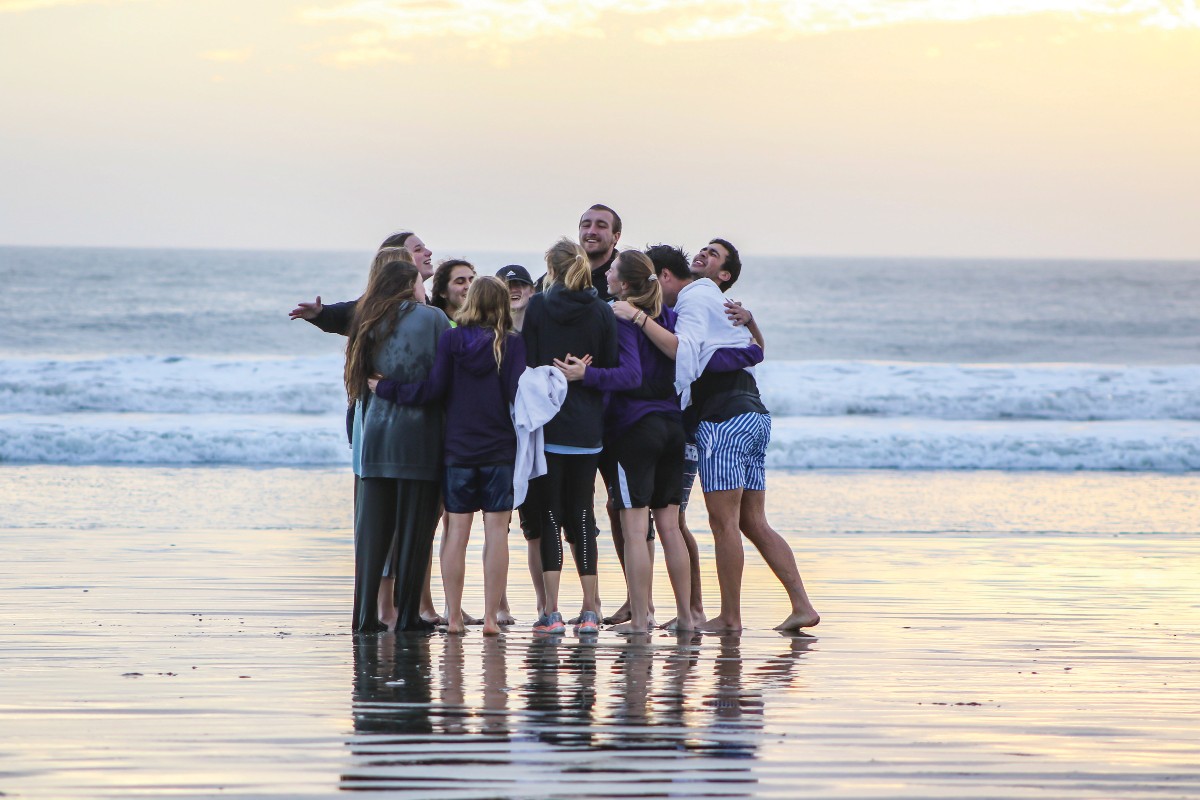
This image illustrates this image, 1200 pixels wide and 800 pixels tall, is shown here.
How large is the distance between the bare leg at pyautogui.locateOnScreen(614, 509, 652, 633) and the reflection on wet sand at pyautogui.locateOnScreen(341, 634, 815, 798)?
0.48ft

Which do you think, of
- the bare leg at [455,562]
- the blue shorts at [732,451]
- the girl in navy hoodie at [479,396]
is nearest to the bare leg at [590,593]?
the girl in navy hoodie at [479,396]

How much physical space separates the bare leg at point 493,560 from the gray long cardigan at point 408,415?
30cm

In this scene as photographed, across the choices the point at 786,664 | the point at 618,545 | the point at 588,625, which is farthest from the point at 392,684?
the point at 618,545

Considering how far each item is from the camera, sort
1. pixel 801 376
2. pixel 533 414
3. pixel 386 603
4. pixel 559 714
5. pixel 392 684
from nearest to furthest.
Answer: pixel 559 714 < pixel 392 684 < pixel 533 414 < pixel 386 603 < pixel 801 376

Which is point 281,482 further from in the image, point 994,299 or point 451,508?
point 994,299

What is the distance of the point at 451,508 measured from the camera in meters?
5.58

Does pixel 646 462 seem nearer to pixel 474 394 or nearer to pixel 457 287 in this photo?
pixel 474 394

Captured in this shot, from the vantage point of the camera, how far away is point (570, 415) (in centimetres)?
557

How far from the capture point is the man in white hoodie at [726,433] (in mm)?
5723

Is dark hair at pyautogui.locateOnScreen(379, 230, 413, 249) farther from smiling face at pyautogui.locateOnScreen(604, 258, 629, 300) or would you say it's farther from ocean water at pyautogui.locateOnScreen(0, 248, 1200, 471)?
ocean water at pyautogui.locateOnScreen(0, 248, 1200, 471)

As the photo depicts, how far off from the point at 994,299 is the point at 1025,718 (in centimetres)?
5057

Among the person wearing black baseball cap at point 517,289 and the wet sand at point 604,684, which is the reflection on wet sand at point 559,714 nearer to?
the wet sand at point 604,684

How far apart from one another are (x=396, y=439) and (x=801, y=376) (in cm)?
1860

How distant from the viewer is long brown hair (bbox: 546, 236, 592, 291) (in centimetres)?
551
